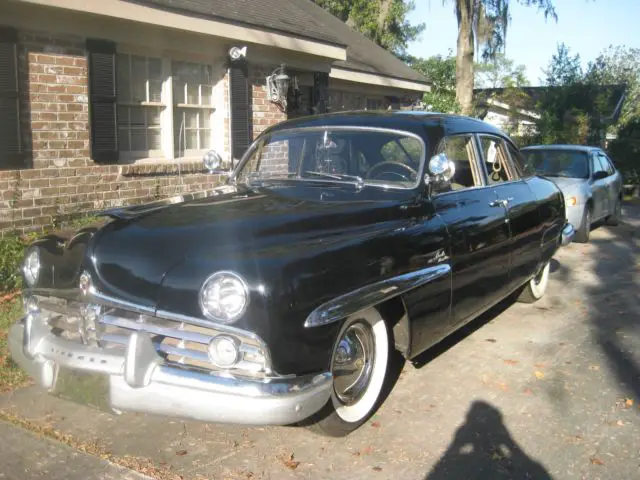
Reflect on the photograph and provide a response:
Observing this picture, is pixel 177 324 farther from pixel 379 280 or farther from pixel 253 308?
pixel 379 280

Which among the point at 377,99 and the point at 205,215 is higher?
the point at 377,99

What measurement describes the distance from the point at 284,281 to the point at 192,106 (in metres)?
7.13

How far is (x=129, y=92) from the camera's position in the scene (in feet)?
28.5

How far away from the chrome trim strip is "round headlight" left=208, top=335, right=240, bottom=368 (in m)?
0.36

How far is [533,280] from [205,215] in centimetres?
395

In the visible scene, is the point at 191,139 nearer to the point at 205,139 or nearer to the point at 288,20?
the point at 205,139

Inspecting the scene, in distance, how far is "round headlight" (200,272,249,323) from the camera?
9.73 ft

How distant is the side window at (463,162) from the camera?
4852 mm

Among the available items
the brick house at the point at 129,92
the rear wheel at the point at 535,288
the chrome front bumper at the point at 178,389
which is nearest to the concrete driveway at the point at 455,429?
the chrome front bumper at the point at 178,389

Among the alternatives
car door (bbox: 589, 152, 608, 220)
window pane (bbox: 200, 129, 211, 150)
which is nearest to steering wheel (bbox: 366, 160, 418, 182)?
window pane (bbox: 200, 129, 211, 150)

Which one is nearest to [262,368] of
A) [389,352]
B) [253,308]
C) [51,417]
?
[253,308]

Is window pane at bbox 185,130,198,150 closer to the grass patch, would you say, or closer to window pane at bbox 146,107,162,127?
window pane at bbox 146,107,162,127

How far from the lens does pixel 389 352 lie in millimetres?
3938

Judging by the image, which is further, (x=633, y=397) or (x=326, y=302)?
(x=633, y=397)
